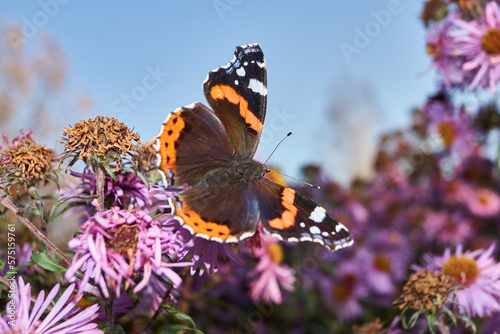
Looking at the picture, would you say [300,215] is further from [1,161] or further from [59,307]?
[1,161]

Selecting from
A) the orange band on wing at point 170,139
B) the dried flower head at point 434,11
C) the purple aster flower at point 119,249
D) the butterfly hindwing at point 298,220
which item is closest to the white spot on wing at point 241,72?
the orange band on wing at point 170,139

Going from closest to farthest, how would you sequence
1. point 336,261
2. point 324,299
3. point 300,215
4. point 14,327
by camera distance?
point 14,327
point 300,215
point 324,299
point 336,261

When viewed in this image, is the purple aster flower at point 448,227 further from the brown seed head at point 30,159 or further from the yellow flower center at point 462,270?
the brown seed head at point 30,159

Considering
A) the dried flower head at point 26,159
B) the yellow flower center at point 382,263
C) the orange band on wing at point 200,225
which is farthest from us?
the yellow flower center at point 382,263

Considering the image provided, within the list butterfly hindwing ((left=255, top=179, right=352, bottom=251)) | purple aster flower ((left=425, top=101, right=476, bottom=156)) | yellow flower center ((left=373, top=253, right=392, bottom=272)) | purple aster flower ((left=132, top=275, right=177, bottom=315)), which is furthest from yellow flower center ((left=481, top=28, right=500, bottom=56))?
purple aster flower ((left=132, top=275, right=177, bottom=315))

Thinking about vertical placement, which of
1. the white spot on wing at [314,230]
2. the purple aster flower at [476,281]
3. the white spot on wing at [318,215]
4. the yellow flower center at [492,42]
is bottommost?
the purple aster flower at [476,281]

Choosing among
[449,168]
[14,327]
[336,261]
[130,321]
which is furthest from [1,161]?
[449,168]

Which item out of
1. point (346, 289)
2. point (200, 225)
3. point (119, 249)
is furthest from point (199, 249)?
point (346, 289)
